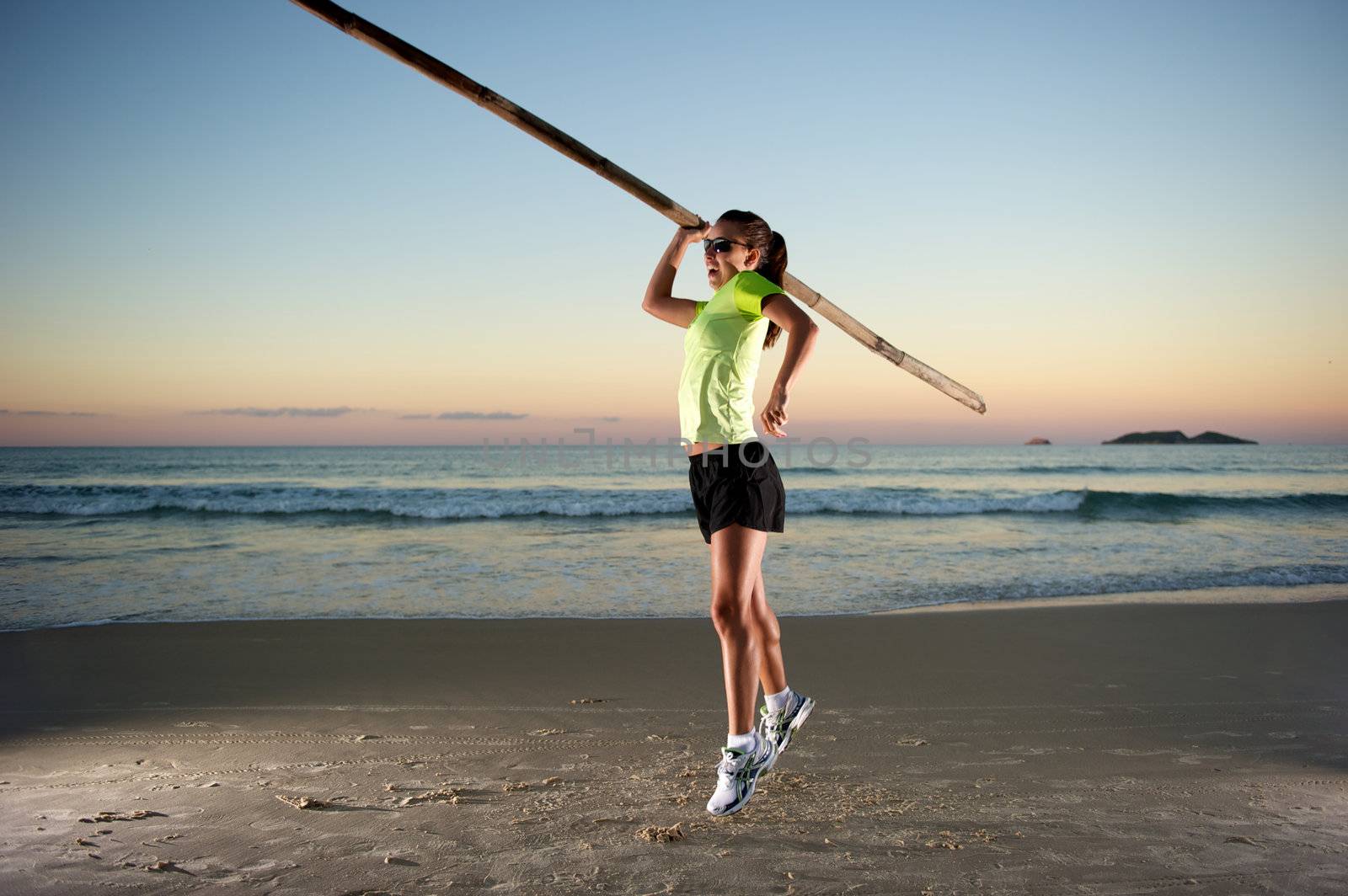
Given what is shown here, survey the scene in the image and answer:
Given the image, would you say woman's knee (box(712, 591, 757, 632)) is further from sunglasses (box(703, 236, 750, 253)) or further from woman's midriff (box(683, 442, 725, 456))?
sunglasses (box(703, 236, 750, 253))

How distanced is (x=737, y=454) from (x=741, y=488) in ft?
0.39

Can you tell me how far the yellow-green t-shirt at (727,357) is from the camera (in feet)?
9.31

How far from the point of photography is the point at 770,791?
304cm

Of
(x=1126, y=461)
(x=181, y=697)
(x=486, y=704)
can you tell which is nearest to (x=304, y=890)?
(x=486, y=704)

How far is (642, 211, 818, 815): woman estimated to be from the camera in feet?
9.18

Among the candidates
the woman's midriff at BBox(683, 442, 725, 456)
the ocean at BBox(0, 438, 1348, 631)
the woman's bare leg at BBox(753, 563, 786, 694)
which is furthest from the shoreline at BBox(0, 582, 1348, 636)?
the woman's midriff at BBox(683, 442, 725, 456)

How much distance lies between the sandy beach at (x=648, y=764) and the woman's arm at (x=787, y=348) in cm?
132

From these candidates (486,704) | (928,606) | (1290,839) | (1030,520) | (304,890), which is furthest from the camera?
(1030,520)

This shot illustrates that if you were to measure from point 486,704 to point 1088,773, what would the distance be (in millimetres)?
2814

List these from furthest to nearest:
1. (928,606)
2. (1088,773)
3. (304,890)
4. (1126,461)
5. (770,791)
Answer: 1. (1126,461)
2. (928,606)
3. (1088,773)
4. (770,791)
5. (304,890)

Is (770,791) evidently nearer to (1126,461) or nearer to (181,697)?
(181,697)

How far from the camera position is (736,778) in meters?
2.80

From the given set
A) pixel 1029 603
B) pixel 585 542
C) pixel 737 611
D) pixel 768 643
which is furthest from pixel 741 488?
pixel 585 542

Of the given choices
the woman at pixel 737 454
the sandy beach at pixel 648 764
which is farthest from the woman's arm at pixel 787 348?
the sandy beach at pixel 648 764
